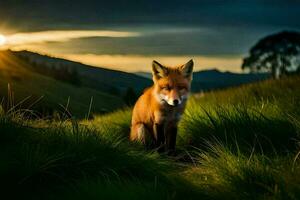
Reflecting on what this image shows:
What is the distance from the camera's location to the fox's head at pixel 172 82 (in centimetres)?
1049

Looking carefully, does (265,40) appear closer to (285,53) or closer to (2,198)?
(285,53)

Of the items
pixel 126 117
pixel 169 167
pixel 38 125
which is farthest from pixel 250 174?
pixel 126 117

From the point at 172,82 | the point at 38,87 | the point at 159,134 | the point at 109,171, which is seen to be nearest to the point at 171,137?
the point at 159,134

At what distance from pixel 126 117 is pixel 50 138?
18.9ft

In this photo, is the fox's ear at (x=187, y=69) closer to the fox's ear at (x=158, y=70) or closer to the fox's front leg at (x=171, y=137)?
the fox's ear at (x=158, y=70)

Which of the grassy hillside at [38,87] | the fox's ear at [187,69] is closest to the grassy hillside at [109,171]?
the fox's ear at [187,69]

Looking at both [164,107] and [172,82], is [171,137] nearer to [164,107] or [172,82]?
[164,107]

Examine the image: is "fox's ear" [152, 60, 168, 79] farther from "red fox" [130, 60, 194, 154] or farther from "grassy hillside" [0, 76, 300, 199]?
"grassy hillside" [0, 76, 300, 199]

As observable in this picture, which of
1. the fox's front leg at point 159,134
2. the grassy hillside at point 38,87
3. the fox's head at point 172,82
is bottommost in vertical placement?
the grassy hillside at point 38,87

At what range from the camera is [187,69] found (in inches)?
423

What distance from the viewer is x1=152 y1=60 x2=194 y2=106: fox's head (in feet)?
34.4

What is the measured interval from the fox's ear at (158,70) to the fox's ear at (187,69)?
30cm

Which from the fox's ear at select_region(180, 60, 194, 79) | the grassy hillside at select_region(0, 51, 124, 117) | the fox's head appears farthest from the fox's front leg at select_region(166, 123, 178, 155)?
the grassy hillside at select_region(0, 51, 124, 117)

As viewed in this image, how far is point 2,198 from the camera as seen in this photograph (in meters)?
6.96
